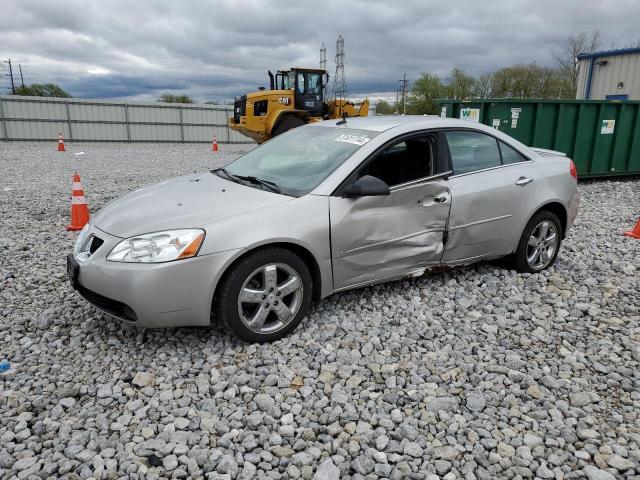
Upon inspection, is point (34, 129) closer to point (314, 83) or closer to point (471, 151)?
point (314, 83)

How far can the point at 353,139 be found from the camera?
4180 mm

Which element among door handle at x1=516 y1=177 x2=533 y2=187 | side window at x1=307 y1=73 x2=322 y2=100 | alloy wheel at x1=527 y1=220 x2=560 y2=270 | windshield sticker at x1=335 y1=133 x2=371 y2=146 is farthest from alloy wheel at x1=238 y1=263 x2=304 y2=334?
side window at x1=307 y1=73 x2=322 y2=100

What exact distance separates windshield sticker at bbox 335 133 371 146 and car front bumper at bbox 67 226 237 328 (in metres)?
1.44

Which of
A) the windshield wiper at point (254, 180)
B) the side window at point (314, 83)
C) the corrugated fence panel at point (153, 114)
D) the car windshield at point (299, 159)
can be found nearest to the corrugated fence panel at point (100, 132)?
the corrugated fence panel at point (153, 114)

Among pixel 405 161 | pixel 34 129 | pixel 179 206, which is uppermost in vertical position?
pixel 405 161

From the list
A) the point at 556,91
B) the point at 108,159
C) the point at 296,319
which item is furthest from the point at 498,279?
the point at 556,91

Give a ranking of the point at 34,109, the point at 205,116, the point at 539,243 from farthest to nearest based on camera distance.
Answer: the point at 205,116, the point at 34,109, the point at 539,243

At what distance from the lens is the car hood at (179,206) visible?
3404 mm

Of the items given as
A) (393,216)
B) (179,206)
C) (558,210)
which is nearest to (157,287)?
(179,206)

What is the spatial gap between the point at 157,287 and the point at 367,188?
1.58 m

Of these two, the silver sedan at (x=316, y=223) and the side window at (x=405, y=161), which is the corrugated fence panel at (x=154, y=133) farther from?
→ the side window at (x=405, y=161)

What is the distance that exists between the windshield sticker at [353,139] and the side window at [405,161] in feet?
0.57

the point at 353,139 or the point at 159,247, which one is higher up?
the point at 353,139

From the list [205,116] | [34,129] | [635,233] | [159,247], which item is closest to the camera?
[159,247]
